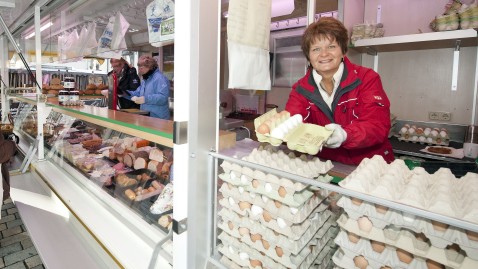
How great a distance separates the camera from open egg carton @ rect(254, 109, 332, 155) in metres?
0.87

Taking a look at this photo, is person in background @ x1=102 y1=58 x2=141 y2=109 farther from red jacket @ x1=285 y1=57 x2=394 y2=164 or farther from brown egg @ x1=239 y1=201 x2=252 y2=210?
brown egg @ x1=239 y1=201 x2=252 y2=210

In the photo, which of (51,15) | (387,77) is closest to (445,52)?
(387,77)

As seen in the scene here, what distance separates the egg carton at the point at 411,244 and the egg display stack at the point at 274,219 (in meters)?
0.16

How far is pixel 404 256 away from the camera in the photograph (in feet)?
2.30

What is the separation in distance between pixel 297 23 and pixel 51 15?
375 centimetres

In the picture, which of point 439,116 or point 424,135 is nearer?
point 424,135

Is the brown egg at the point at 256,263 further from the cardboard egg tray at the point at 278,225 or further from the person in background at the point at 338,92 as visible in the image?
the person in background at the point at 338,92

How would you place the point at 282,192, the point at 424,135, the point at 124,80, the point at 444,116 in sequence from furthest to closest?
1. the point at 124,80
2. the point at 444,116
3. the point at 424,135
4. the point at 282,192

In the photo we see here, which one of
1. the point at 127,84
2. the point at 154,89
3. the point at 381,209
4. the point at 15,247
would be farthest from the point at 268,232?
the point at 127,84

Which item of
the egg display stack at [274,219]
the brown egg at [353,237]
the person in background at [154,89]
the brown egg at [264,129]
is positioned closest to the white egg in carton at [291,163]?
the egg display stack at [274,219]

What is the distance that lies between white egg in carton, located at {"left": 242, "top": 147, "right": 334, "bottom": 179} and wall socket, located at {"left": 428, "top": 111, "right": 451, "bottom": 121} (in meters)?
2.82

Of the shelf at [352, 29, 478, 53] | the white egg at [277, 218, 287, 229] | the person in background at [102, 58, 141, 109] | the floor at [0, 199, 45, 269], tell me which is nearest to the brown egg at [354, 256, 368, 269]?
the white egg at [277, 218, 287, 229]

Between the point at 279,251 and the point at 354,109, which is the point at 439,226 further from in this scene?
the point at 354,109

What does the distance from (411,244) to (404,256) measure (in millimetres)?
49
